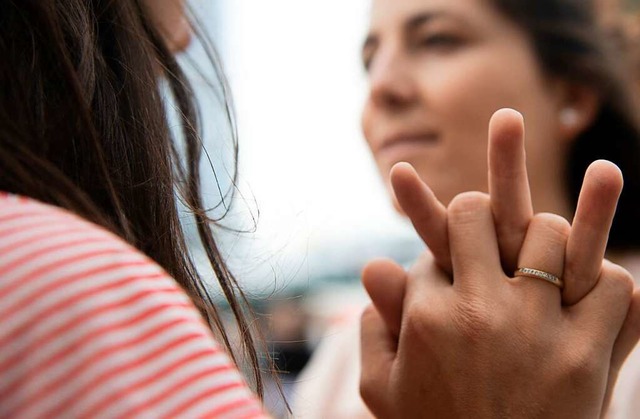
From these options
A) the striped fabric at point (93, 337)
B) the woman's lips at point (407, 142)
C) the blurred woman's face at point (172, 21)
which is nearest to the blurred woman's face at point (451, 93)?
the woman's lips at point (407, 142)

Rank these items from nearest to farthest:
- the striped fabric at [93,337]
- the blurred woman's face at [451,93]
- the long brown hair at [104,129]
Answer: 1. the striped fabric at [93,337]
2. the long brown hair at [104,129]
3. the blurred woman's face at [451,93]

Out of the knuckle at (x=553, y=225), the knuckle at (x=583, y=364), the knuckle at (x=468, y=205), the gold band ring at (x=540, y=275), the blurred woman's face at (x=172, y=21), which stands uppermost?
the blurred woman's face at (x=172, y=21)

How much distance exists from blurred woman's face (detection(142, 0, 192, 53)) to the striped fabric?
27 cm

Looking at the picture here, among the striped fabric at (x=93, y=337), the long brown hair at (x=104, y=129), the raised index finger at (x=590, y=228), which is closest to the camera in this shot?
the striped fabric at (x=93, y=337)

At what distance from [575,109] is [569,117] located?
0.02 m

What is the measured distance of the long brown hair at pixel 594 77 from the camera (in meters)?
1.08

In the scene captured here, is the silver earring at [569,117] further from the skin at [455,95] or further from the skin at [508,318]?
the skin at [508,318]

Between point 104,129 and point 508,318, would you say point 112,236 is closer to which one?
point 104,129

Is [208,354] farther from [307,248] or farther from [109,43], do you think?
[307,248]

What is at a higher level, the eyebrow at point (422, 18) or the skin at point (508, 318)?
the eyebrow at point (422, 18)

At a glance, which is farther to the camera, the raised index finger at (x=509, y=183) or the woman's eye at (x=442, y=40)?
the woman's eye at (x=442, y=40)

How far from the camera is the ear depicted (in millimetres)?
1075

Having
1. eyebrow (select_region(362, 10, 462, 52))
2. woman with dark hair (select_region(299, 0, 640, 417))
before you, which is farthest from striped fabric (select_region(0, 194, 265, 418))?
eyebrow (select_region(362, 10, 462, 52))

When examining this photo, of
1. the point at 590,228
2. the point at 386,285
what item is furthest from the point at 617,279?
the point at 386,285
